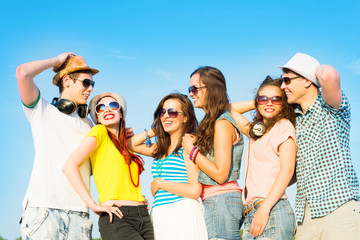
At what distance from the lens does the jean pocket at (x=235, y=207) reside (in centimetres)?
472

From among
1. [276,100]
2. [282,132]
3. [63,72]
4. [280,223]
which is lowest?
[280,223]

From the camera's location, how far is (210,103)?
5.37m

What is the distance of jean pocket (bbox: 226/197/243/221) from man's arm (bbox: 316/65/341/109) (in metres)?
1.79

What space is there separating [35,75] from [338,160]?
4403 millimetres

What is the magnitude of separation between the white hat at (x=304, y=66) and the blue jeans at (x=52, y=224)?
12.2ft

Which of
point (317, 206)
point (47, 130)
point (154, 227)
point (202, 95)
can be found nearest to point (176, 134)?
point (202, 95)

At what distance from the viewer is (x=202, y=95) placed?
548 centimetres

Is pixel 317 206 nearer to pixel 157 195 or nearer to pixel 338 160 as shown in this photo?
pixel 338 160

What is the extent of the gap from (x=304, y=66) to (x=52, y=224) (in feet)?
13.6

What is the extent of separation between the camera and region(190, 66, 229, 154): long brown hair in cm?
513

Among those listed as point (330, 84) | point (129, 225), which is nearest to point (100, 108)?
point (129, 225)

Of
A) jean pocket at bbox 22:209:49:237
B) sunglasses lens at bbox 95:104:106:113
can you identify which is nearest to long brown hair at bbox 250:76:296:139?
sunglasses lens at bbox 95:104:106:113

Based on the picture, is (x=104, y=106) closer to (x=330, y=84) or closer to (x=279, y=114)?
(x=279, y=114)

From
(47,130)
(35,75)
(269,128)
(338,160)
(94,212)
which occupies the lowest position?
(94,212)
